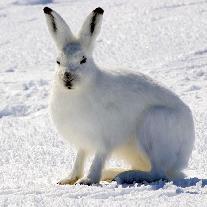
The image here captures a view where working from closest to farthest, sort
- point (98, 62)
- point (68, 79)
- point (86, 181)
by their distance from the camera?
point (68, 79), point (86, 181), point (98, 62)

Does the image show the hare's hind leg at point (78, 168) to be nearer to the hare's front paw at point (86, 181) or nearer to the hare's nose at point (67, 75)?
the hare's front paw at point (86, 181)

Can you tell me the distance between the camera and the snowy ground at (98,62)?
4.12 m

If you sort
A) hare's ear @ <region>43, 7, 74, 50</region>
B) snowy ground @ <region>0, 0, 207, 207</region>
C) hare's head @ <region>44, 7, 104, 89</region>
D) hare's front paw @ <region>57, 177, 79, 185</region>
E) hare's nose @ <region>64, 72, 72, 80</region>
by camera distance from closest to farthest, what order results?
snowy ground @ <region>0, 0, 207, 207</region>
hare's nose @ <region>64, 72, 72, 80</region>
hare's head @ <region>44, 7, 104, 89</region>
hare's ear @ <region>43, 7, 74, 50</region>
hare's front paw @ <region>57, 177, 79, 185</region>

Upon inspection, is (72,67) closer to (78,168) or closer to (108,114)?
(108,114)

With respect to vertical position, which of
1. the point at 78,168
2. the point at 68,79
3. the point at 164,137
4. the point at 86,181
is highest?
the point at 68,79

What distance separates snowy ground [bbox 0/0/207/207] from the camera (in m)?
4.12

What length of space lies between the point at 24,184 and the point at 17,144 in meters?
1.79

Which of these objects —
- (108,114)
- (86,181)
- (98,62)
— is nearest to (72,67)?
(108,114)

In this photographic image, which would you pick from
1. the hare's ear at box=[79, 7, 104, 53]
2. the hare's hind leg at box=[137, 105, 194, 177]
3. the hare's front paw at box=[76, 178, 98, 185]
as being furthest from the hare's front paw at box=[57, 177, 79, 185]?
the hare's ear at box=[79, 7, 104, 53]

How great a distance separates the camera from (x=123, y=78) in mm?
5039

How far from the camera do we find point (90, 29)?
16.1 feet

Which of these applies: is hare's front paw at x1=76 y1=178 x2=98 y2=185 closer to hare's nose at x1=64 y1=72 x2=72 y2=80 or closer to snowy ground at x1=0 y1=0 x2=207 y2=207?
snowy ground at x1=0 y1=0 x2=207 y2=207

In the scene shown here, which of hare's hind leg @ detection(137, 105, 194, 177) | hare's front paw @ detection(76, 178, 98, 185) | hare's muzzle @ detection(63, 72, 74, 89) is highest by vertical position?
hare's muzzle @ detection(63, 72, 74, 89)

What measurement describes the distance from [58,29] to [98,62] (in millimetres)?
5827
